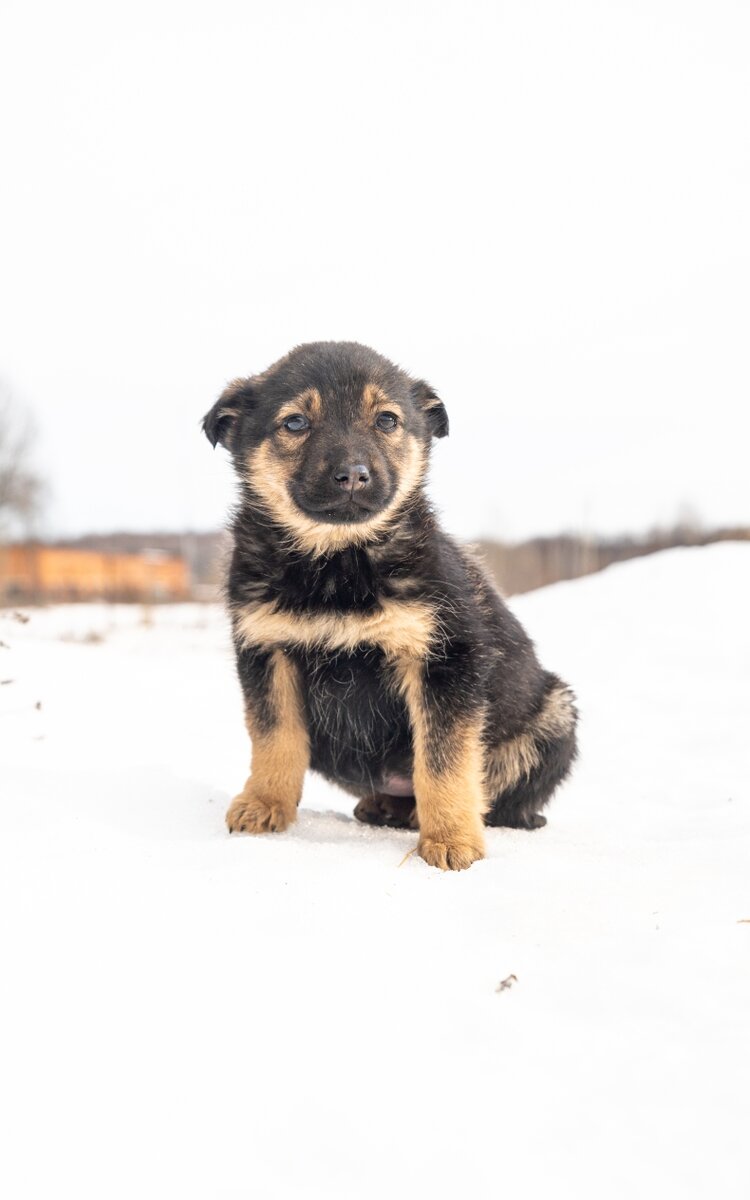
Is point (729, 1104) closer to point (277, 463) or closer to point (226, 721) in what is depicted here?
point (277, 463)

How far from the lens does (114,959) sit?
8.18 ft

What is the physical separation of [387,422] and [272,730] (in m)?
1.38

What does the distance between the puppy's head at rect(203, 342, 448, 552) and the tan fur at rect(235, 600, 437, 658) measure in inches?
12.5

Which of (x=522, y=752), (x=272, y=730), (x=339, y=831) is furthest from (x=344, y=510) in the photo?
(x=522, y=752)

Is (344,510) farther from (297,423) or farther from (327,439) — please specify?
(297,423)

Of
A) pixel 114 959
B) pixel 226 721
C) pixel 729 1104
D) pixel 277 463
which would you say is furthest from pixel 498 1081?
pixel 226 721

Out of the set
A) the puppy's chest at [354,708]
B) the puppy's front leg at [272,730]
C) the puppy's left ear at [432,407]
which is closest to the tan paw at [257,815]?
the puppy's front leg at [272,730]

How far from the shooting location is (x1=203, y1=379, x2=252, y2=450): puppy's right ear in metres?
4.17

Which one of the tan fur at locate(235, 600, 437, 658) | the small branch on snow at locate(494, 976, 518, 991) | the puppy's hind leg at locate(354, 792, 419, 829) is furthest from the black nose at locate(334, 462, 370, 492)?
the small branch on snow at locate(494, 976, 518, 991)

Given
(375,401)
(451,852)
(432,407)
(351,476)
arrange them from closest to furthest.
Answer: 1. (451,852)
2. (351,476)
3. (375,401)
4. (432,407)

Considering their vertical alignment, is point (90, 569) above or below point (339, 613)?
below

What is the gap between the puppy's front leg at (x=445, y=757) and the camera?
355 cm

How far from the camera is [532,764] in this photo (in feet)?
14.5

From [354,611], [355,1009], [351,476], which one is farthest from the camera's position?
[354,611]
